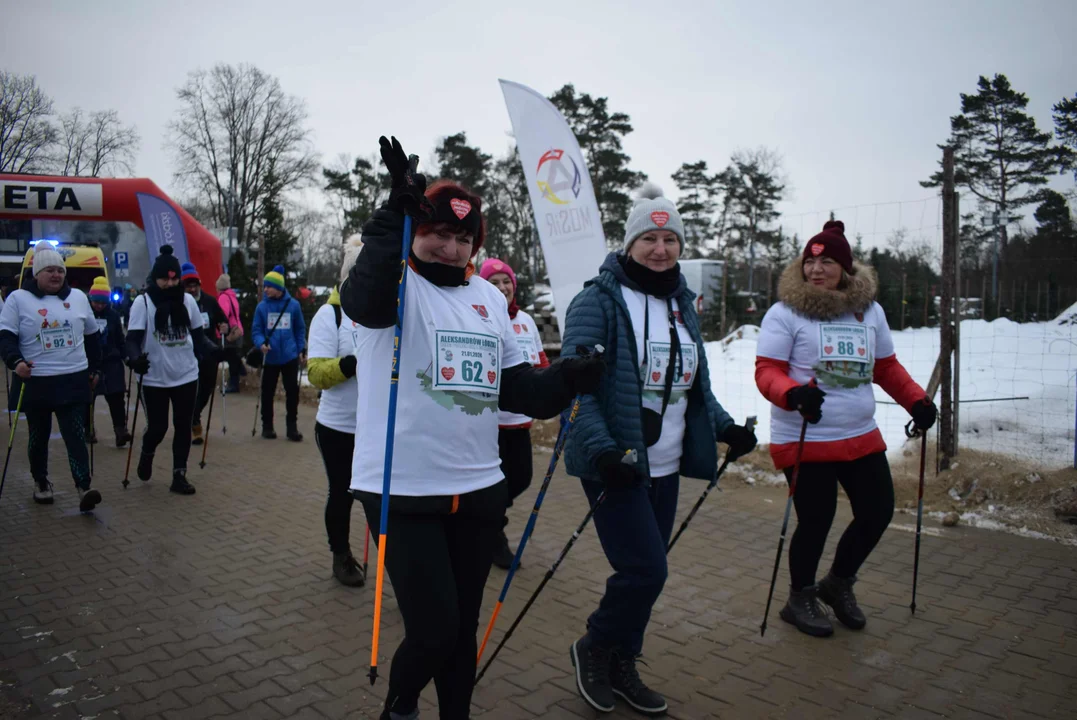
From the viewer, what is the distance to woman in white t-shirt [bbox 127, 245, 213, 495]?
267 inches

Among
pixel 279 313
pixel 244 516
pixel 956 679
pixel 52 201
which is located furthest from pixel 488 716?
pixel 52 201

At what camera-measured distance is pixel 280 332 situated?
9.70 meters

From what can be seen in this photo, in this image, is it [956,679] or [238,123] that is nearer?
[956,679]

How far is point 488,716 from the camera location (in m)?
3.18

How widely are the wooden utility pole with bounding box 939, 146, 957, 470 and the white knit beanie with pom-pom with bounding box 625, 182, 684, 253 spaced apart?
15.1ft

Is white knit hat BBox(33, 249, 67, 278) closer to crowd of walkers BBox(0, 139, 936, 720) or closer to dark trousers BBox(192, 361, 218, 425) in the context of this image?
dark trousers BBox(192, 361, 218, 425)

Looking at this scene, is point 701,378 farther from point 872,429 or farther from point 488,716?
point 488,716

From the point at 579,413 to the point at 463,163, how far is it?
3289 centimetres

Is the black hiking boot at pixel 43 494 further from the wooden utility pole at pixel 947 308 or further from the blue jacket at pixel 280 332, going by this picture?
the wooden utility pole at pixel 947 308

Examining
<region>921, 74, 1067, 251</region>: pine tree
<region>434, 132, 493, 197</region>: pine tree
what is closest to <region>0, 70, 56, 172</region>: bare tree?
<region>434, 132, 493, 197</region>: pine tree

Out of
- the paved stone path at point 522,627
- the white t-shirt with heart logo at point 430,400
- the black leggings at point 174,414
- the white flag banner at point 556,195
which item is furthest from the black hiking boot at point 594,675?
the white flag banner at point 556,195

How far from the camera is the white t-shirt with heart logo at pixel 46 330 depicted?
6141 millimetres

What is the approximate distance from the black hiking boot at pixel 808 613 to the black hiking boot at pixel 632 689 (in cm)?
113

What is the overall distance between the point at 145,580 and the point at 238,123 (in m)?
45.6
